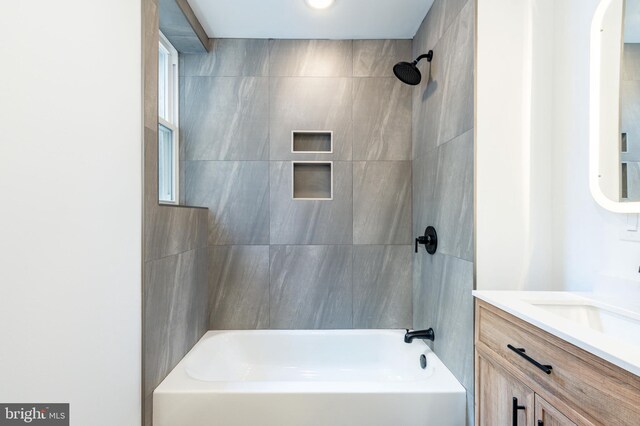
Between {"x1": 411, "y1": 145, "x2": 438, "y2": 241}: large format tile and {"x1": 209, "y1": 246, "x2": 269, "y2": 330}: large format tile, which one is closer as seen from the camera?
{"x1": 411, "y1": 145, "x2": 438, "y2": 241}: large format tile

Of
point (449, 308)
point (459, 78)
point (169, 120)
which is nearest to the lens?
point (459, 78)

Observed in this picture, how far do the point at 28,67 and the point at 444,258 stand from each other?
1.79m

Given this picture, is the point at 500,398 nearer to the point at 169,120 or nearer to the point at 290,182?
the point at 290,182

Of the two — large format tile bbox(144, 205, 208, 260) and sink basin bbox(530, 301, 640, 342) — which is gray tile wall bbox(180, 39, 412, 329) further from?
sink basin bbox(530, 301, 640, 342)

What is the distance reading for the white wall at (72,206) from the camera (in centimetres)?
81

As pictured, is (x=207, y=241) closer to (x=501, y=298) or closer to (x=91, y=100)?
(x=91, y=100)

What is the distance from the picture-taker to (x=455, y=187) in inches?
65.8

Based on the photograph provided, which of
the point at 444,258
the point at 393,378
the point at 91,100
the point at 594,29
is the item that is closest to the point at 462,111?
the point at 594,29

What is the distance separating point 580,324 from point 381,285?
1.38 meters

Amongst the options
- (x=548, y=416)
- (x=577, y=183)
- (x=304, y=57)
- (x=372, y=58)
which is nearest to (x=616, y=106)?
(x=577, y=183)

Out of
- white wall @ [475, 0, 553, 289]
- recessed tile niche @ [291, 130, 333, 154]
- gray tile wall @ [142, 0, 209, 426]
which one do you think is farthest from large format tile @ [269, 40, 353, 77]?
white wall @ [475, 0, 553, 289]

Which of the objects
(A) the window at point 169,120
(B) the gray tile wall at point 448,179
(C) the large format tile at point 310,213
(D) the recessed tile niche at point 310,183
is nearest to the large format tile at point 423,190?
(B) the gray tile wall at point 448,179

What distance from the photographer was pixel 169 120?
2.33 m

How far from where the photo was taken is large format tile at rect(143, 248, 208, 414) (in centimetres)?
146
